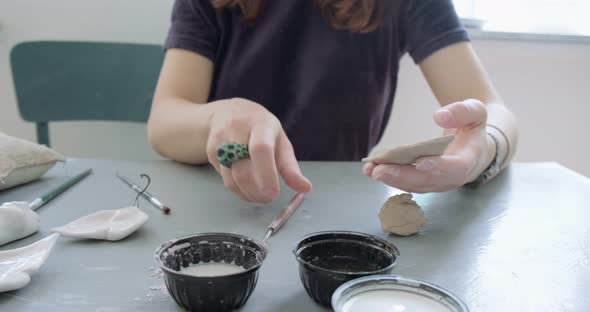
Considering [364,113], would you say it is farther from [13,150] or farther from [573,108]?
[573,108]

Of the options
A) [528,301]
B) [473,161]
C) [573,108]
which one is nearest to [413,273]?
[528,301]

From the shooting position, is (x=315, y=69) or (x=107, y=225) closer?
(x=107, y=225)

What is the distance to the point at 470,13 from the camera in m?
1.52

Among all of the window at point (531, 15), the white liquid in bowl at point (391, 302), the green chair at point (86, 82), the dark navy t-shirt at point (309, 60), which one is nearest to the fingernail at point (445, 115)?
the white liquid in bowl at point (391, 302)

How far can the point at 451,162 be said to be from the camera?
56cm

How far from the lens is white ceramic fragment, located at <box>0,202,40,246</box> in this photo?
485 millimetres

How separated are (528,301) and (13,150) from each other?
601 millimetres

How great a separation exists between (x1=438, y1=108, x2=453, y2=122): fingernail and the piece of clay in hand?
0.10 metres

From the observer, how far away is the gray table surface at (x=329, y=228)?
399 millimetres

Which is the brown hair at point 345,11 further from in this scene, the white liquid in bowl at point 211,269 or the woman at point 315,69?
the white liquid in bowl at point 211,269

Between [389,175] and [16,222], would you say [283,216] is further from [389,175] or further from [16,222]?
[16,222]

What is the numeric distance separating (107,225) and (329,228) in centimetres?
22

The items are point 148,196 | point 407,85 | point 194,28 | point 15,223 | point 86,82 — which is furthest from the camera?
point 407,85

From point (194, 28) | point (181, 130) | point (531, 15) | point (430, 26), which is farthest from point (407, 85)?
point (181, 130)
